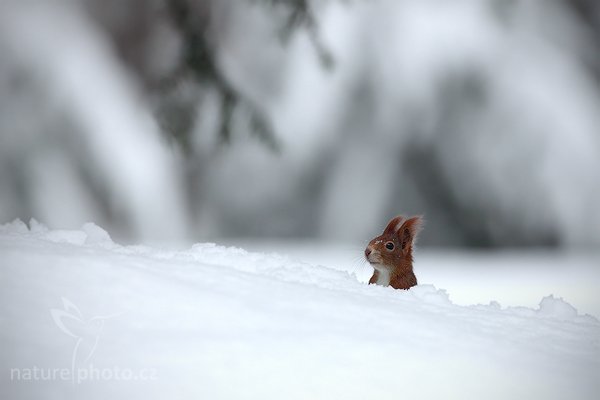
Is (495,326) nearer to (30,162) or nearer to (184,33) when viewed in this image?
(30,162)

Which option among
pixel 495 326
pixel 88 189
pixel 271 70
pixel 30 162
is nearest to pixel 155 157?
pixel 88 189

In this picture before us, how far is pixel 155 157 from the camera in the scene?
276 centimetres

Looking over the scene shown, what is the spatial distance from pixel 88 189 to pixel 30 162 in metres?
0.25

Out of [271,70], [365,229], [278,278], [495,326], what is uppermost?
[271,70]

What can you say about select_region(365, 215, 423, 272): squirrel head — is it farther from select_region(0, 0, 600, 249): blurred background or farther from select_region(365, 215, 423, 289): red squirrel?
select_region(0, 0, 600, 249): blurred background

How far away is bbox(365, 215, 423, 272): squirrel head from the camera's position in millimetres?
1975

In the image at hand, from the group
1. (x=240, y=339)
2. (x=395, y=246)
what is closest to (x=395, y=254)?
(x=395, y=246)

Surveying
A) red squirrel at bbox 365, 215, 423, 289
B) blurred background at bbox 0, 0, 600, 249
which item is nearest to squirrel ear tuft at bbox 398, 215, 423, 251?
red squirrel at bbox 365, 215, 423, 289

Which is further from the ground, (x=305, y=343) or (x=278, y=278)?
(x=278, y=278)

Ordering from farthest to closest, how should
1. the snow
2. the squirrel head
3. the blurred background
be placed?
the blurred background → the squirrel head → the snow

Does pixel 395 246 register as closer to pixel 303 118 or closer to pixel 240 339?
pixel 240 339

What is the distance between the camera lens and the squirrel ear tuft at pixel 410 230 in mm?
2004

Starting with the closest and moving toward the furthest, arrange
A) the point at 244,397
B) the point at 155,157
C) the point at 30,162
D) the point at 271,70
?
the point at 244,397, the point at 30,162, the point at 155,157, the point at 271,70

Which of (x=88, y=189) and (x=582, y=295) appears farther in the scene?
(x=582, y=295)
